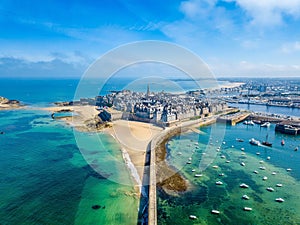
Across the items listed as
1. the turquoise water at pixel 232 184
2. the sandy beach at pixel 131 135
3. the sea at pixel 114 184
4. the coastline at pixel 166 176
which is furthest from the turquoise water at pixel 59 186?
the turquoise water at pixel 232 184

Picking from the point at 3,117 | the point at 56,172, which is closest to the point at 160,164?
the point at 56,172

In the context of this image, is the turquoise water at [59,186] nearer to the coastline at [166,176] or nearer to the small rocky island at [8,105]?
the coastline at [166,176]

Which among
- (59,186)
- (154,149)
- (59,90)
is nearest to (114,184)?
(59,186)

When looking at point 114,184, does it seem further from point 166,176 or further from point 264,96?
point 264,96

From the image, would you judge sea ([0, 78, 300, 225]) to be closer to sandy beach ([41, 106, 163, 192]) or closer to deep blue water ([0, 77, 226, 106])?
sandy beach ([41, 106, 163, 192])

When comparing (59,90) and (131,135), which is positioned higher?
(59,90)

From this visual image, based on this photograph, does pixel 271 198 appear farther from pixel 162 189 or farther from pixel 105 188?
pixel 105 188
